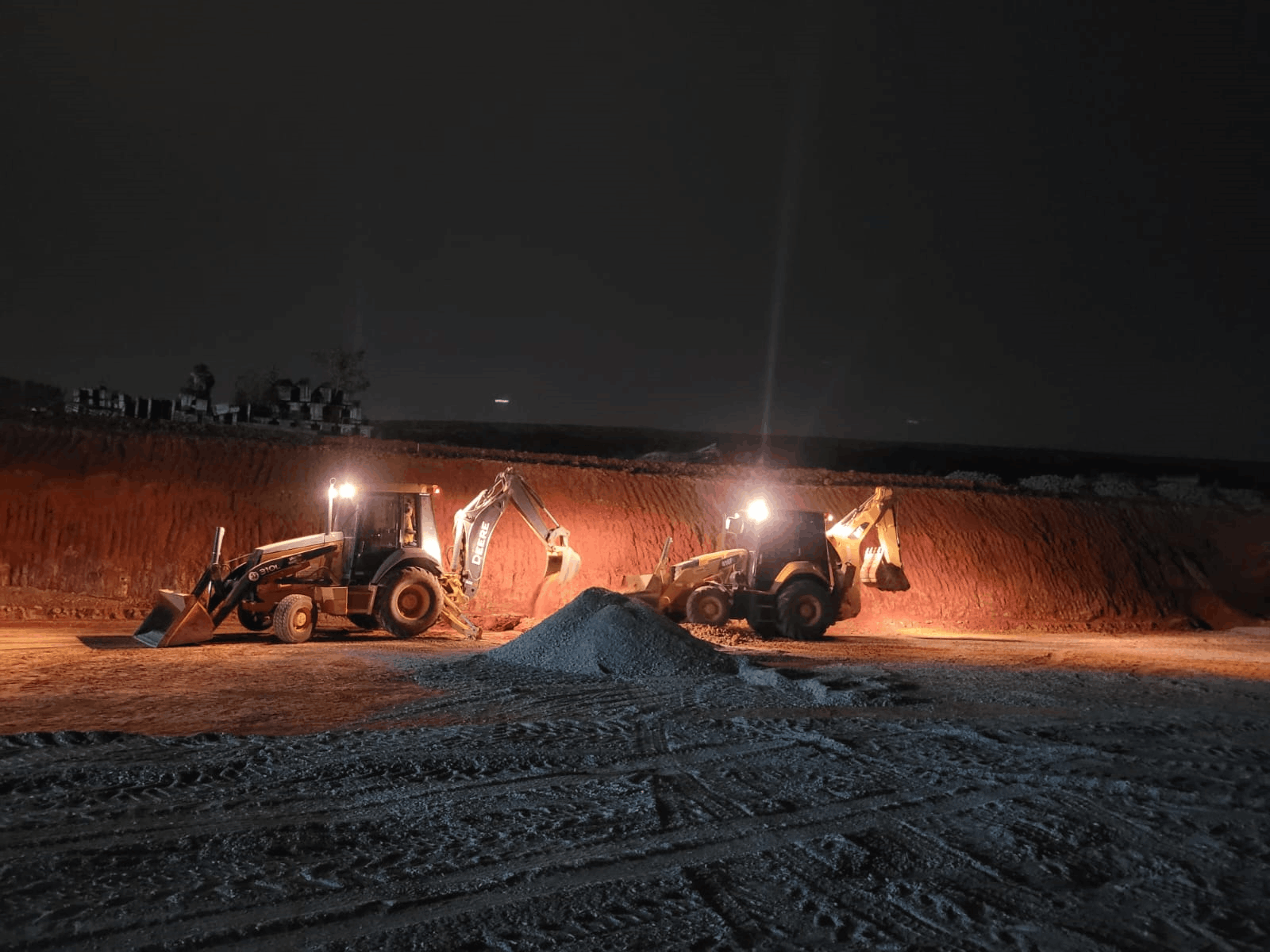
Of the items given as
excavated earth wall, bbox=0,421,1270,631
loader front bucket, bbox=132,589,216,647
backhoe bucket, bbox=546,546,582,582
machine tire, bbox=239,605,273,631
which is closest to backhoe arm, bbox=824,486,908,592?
excavated earth wall, bbox=0,421,1270,631

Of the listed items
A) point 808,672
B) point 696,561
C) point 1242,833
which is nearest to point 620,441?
point 696,561

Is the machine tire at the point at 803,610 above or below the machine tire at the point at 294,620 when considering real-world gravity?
Answer: above

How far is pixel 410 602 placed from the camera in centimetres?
1586

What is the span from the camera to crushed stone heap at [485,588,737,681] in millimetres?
12086

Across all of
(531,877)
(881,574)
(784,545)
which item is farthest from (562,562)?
(531,877)

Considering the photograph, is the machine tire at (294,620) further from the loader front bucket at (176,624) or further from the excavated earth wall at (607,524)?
the excavated earth wall at (607,524)

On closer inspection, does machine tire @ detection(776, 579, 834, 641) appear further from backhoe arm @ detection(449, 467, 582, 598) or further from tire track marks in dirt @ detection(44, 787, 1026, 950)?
tire track marks in dirt @ detection(44, 787, 1026, 950)

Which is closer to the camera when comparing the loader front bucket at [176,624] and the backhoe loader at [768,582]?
the loader front bucket at [176,624]

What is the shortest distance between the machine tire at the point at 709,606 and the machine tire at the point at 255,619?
688 centimetres

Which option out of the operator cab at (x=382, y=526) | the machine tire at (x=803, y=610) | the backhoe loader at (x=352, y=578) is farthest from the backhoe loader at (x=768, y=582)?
the operator cab at (x=382, y=526)

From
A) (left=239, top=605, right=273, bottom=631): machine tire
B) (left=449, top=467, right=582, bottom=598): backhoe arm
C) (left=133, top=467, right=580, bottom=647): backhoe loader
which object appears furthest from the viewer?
(left=449, top=467, right=582, bottom=598): backhoe arm

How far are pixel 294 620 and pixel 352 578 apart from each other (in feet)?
3.73

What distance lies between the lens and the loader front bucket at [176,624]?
544 inches

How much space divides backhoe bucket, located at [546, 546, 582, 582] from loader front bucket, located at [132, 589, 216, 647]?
18.3 ft
